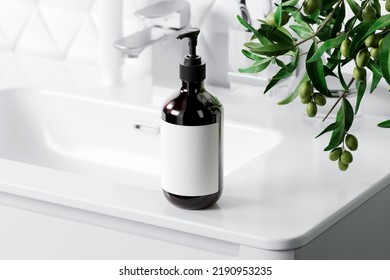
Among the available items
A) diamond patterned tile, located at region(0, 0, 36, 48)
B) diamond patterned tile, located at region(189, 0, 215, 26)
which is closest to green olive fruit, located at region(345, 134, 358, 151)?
diamond patterned tile, located at region(189, 0, 215, 26)

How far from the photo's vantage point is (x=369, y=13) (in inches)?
38.9

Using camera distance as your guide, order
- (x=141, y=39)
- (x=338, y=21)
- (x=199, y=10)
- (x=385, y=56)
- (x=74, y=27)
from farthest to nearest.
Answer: (x=74, y=27)
(x=199, y=10)
(x=141, y=39)
(x=338, y=21)
(x=385, y=56)

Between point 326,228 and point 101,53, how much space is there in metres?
0.71

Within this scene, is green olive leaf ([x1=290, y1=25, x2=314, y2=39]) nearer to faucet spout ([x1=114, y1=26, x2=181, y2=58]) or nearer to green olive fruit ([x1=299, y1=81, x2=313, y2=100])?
green olive fruit ([x1=299, y1=81, x2=313, y2=100])

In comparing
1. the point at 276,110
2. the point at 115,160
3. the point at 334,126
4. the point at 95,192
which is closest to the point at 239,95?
the point at 276,110

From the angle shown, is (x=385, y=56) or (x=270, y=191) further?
(x=270, y=191)

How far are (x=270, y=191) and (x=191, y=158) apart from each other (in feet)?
0.52

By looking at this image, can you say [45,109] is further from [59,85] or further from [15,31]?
[15,31]

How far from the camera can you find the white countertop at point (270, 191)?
115 centimetres

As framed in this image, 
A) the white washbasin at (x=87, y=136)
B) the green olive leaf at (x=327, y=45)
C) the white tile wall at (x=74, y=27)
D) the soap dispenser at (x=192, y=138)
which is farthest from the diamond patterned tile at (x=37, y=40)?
the green olive leaf at (x=327, y=45)

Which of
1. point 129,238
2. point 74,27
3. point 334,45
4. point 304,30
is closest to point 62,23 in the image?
point 74,27

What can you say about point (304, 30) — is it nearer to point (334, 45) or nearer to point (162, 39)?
point (334, 45)

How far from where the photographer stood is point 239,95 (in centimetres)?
166

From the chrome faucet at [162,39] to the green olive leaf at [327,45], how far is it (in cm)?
61
